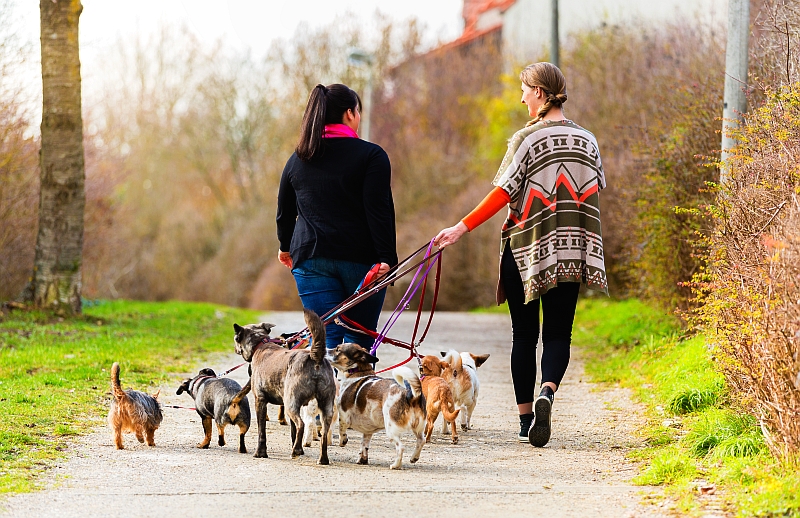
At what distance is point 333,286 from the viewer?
250 inches

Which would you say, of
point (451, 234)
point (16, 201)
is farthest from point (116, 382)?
point (16, 201)

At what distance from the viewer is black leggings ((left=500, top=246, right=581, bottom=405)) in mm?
6281

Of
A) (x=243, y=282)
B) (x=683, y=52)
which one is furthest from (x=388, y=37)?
(x=683, y=52)

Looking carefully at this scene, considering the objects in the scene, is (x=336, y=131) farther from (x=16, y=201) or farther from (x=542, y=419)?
(x=16, y=201)

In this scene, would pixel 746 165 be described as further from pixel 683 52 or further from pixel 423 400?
pixel 683 52

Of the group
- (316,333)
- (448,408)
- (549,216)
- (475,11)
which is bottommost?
(448,408)

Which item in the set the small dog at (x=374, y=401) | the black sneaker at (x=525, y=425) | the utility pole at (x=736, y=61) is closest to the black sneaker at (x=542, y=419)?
the black sneaker at (x=525, y=425)

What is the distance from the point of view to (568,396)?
8.66 m

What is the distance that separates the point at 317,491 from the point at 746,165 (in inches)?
139

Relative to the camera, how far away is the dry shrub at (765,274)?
472 cm

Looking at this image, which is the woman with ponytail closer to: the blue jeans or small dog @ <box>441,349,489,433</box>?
the blue jeans

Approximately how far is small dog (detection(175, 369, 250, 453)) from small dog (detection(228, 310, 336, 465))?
0.05 meters

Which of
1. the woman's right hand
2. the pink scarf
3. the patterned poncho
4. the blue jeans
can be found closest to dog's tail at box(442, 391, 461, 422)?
the blue jeans

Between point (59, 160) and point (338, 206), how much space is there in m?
7.88
